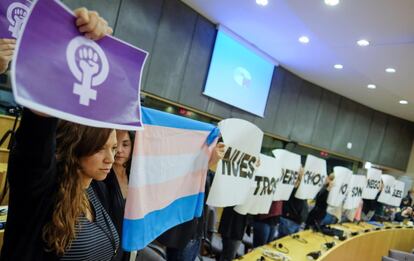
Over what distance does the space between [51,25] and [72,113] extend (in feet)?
0.67

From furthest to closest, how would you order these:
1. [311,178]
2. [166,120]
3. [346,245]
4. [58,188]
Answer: [311,178], [346,245], [166,120], [58,188]

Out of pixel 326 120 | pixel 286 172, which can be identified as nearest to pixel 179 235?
pixel 286 172

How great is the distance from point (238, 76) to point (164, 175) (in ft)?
13.9

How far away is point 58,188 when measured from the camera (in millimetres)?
945

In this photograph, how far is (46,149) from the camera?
2.64 ft

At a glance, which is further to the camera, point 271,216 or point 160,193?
point 271,216

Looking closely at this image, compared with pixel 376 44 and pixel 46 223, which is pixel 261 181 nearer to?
pixel 46 223

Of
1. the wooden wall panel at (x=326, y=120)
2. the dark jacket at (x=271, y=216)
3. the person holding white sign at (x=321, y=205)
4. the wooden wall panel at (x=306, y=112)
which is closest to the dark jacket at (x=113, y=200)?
the dark jacket at (x=271, y=216)

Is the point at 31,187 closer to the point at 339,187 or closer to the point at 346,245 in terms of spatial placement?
the point at 346,245

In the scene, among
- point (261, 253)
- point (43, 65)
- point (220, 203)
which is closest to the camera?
point (43, 65)

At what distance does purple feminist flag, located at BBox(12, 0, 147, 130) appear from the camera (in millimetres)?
707

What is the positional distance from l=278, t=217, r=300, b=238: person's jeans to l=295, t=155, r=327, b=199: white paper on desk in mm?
378

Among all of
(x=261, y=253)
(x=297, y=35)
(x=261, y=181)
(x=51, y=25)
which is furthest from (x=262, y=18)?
(x=51, y=25)

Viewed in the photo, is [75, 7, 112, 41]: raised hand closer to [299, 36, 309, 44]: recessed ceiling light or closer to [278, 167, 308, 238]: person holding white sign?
[278, 167, 308, 238]: person holding white sign
